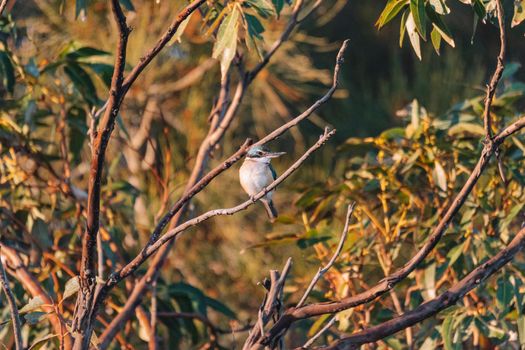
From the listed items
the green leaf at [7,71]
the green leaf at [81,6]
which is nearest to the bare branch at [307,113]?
the green leaf at [81,6]

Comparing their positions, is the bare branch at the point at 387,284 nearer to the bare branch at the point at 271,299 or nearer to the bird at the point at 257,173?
the bare branch at the point at 271,299

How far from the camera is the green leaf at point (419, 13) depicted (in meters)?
1.73

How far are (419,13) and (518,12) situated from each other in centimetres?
22

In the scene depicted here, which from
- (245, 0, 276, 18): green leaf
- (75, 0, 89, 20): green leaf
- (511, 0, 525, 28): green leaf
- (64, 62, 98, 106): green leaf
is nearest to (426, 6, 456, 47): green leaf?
(511, 0, 525, 28): green leaf

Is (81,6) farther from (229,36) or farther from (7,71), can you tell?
(229,36)

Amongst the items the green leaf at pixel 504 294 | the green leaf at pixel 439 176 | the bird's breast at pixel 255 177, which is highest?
the green leaf at pixel 439 176

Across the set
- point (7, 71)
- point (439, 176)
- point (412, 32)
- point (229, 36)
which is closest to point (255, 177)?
point (439, 176)

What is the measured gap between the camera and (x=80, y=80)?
2.76m

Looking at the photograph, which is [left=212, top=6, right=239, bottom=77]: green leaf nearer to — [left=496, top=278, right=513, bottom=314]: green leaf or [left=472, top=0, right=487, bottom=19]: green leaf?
[left=472, top=0, right=487, bottom=19]: green leaf

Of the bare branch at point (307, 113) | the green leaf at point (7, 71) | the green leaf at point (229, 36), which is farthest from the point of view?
the green leaf at point (7, 71)

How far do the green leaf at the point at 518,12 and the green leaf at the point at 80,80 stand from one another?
1397mm

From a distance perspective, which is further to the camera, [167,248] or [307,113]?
[167,248]

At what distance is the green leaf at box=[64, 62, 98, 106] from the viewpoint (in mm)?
2752

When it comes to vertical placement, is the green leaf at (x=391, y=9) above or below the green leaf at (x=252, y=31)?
above
